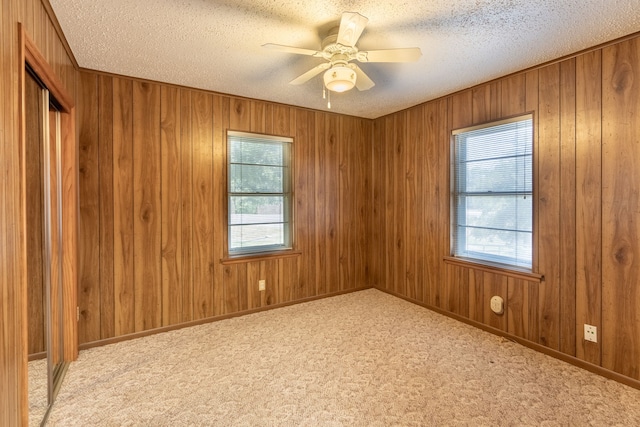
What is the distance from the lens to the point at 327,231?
423 cm

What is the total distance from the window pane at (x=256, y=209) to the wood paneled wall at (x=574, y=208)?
6.31ft

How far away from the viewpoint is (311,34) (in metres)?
2.18

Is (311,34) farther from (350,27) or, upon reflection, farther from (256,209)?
(256,209)

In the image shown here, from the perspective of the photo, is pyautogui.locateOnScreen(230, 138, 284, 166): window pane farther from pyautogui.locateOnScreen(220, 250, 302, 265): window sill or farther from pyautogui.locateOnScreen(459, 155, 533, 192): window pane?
pyautogui.locateOnScreen(459, 155, 533, 192): window pane

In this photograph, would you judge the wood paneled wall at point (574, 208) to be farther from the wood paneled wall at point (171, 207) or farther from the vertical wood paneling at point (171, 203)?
the vertical wood paneling at point (171, 203)

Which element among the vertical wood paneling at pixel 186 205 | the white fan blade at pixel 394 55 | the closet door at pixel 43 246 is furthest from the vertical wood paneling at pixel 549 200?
the closet door at pixel 43 246

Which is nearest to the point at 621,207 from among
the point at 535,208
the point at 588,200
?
the point at 588,200

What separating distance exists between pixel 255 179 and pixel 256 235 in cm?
66

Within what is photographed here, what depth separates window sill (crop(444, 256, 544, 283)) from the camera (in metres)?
2.76

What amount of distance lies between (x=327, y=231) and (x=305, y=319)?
124 centimetres

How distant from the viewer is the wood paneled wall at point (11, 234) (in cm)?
126

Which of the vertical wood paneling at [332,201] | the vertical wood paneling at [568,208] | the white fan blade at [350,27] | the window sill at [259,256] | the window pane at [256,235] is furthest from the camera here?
the vertical wood paneling at [332,201]

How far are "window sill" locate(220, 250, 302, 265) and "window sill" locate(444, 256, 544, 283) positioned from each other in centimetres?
182

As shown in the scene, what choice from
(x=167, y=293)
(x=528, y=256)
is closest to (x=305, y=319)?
(x=167, y=293)
